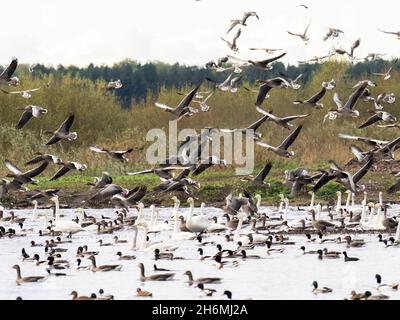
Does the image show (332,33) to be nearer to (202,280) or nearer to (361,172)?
(361,172)

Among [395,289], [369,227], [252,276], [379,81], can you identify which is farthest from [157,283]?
[379,81]

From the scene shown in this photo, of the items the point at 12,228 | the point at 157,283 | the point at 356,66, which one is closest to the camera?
the point at 157,283

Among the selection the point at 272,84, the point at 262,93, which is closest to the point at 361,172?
the point at 272,84

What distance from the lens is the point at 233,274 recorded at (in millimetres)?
22719

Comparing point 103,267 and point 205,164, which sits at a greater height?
point 205,164

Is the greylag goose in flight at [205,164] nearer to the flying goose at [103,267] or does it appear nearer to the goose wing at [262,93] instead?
the goose wing at [262,93]

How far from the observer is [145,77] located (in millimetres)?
104000

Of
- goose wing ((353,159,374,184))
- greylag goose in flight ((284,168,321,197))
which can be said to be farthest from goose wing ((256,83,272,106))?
goose wing ((353,159,374,184))

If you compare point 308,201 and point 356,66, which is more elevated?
point 356,66

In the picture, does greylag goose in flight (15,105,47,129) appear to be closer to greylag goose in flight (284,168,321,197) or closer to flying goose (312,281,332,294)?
greylag goose in flight (284,168,321,197)

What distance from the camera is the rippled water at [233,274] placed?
2081cm

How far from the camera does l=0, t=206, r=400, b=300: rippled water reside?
20.8 metres
